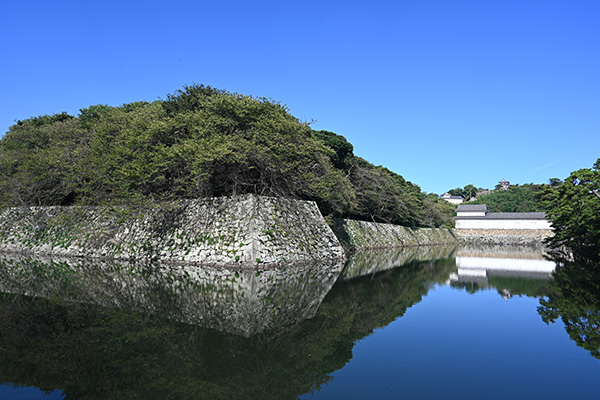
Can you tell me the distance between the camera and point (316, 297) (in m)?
9.91

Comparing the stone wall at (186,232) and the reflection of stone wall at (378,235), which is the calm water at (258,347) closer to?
the stone wall at (186,232)

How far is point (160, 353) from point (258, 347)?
4.46 ft

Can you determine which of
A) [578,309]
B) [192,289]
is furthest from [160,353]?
[578,309]

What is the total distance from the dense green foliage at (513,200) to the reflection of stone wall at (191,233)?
75.9m

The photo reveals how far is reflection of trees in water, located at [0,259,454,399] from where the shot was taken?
4.26 m

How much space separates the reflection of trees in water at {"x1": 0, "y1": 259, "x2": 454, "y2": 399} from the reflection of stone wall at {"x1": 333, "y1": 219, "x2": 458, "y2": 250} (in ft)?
70.2

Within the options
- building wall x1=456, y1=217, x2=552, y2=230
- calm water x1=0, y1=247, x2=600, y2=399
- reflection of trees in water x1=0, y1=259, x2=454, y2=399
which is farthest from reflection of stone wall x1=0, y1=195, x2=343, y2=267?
building wall x1=456, y1=217, x2=552, y2=230

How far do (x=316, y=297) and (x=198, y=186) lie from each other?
10048mm

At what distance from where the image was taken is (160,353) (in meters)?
5.33

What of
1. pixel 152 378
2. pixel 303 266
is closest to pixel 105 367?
pixel 152 378

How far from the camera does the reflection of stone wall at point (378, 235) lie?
29953 mm

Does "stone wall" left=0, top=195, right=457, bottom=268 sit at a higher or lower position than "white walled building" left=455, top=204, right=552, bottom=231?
lower

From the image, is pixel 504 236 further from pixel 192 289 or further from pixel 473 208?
pixel 192 289

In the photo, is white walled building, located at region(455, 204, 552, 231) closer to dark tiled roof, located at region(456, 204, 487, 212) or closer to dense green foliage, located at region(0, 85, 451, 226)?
dark tiled roof, located at region(456, 204, 487, 212)
